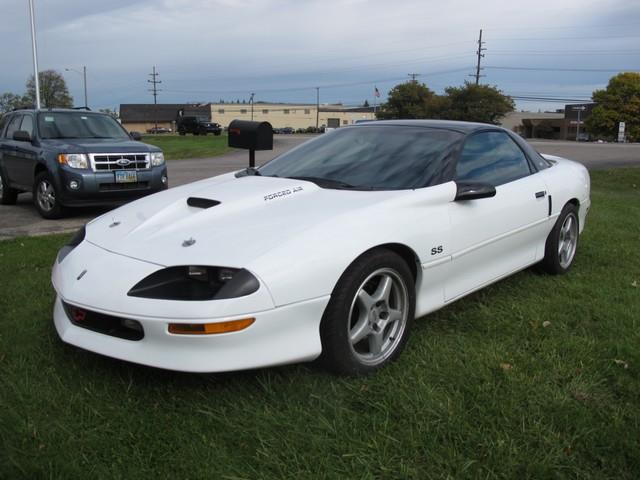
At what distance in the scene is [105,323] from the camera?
2.72 m

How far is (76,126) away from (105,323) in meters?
6.74

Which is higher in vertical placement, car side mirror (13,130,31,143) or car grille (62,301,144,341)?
car side mirror (13,130,31,143)

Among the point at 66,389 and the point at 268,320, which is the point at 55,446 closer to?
the point at 66,389

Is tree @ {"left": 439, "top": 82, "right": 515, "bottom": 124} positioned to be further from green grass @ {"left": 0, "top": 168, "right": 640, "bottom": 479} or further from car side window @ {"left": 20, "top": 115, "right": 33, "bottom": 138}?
green grass @ {"left": 0, "top": 168, "right": 640, "bottom": 479}

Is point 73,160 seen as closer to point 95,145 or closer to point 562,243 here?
point 95,145

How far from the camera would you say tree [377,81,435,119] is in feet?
190

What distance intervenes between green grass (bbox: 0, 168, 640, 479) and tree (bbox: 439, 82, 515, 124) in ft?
169

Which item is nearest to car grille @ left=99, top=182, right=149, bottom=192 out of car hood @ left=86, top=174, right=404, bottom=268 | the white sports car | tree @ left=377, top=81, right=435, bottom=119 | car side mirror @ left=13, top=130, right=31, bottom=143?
car side mirror @ left=13, top=130, right=31, bottom=143

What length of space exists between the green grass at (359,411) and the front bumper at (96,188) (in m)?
4.12

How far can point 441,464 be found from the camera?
7.32 feet

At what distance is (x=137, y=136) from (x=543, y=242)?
6.92 metres

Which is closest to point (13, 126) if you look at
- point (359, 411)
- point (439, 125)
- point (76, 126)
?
point (76, 126)

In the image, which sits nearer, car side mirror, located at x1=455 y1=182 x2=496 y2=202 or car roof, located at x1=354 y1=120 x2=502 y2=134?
car side mirror, located at x1=455 y1=182 x2=496 y2=202

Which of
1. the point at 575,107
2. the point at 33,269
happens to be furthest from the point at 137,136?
the point at 575,107
